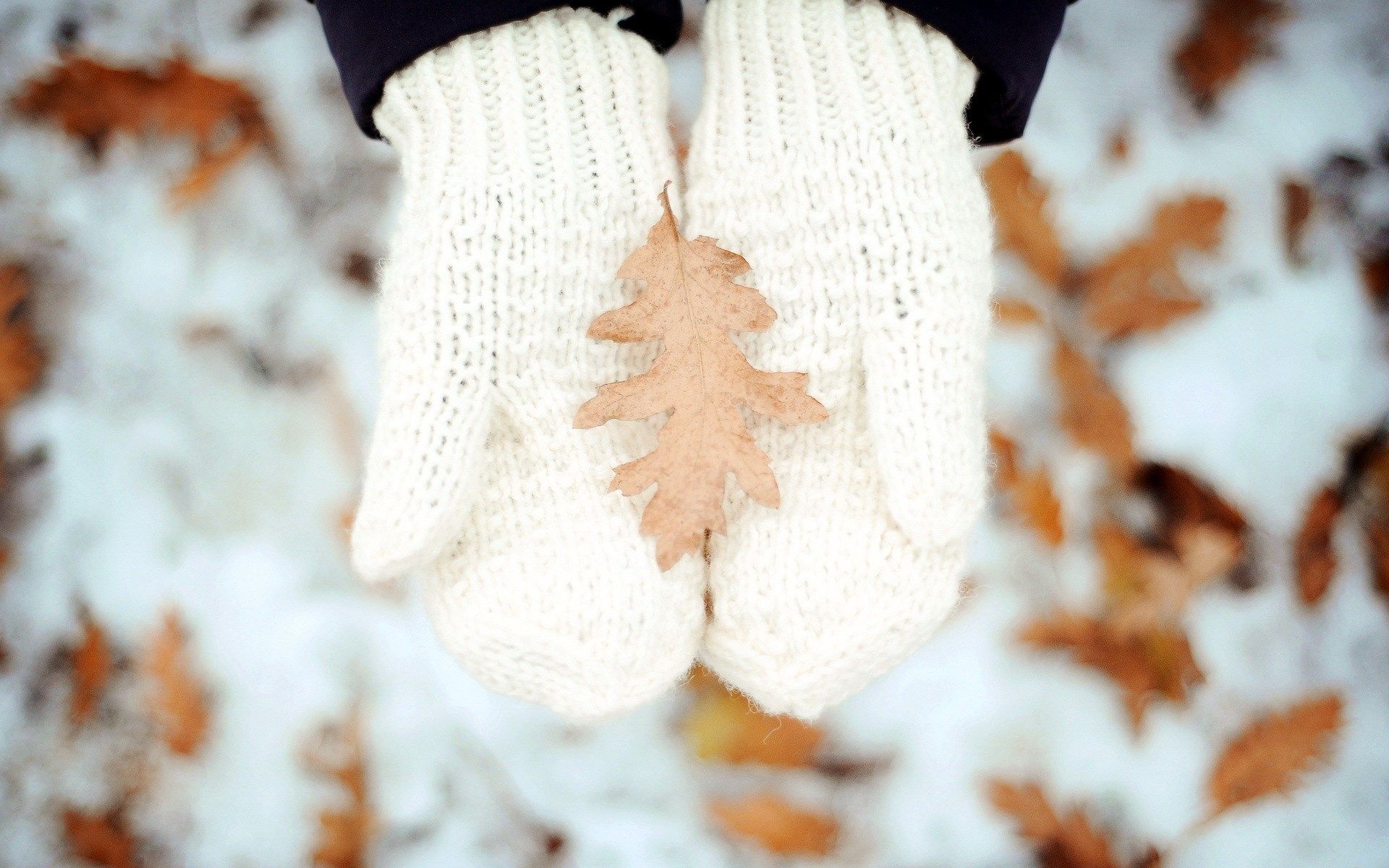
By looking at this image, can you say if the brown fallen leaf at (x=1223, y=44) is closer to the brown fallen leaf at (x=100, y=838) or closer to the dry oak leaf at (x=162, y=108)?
the dry oak leaf at (x=162, y=108)

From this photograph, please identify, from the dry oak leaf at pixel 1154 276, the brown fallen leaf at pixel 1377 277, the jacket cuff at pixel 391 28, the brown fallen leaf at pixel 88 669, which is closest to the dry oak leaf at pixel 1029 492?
the dry oak leaf at pixel 1154 276

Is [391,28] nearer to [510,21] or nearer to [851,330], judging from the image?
[510,21]

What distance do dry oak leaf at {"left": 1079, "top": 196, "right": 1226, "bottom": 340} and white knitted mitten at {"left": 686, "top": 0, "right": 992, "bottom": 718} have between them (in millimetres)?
512

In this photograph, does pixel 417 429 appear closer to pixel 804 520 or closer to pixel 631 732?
pixel 804 520

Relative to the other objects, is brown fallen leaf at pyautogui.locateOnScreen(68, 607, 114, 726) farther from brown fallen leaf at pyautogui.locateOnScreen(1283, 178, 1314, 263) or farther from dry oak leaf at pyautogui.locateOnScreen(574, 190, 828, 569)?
brown fallen leaf at pyautogui.locateOnScreen(1283, 178, 1314, 263)

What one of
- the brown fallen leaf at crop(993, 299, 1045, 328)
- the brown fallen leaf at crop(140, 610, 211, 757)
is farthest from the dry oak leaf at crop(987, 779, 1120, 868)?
the brown fallen leaf at crop(140, 610, 211, 757)

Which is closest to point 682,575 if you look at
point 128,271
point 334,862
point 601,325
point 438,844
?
point 601,325

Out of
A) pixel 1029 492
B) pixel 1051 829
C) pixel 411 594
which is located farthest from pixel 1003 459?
pixel 411 594

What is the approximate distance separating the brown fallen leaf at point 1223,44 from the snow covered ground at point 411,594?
0.03m

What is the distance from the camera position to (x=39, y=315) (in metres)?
1.40

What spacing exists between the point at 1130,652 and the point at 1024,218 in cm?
64

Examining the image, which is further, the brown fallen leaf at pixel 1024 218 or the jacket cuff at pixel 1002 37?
the brown fallen leaf at pixel 1024 218

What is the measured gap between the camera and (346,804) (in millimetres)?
1247

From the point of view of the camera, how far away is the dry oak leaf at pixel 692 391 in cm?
86
